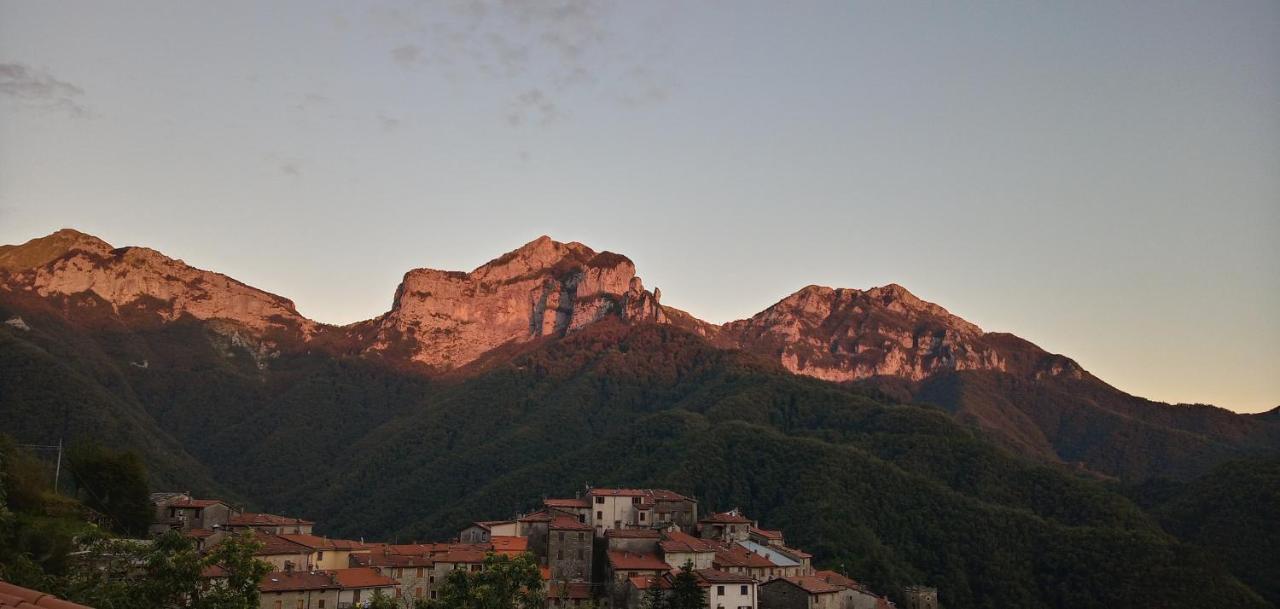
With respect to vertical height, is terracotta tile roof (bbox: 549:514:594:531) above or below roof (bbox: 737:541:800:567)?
above

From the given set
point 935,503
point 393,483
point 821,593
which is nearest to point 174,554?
point 821,593

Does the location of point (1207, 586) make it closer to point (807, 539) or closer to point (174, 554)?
point (807, 539)

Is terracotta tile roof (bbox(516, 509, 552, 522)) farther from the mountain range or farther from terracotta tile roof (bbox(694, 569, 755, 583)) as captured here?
the mountain range

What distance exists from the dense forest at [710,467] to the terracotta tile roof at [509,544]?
3130 cm

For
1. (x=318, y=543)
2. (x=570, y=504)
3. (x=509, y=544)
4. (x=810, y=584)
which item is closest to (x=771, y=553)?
(x=810, y=584)

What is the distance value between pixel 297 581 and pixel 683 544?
20.5 metres

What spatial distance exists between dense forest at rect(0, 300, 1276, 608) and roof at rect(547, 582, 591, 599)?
32450mm

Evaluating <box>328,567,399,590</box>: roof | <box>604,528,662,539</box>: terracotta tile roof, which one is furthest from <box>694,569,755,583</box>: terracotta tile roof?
<box>328,567,399,590</box>: roof

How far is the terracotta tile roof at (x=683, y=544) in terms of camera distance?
60.3m

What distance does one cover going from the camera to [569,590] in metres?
56.8

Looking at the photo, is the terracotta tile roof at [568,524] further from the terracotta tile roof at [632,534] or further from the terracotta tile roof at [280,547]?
the terracotta tile roof at [280,547]

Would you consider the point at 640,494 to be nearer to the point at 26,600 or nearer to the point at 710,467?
the point at 710,467

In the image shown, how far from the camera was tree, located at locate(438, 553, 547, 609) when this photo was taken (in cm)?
4006

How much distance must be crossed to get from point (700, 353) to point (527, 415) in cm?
3176
